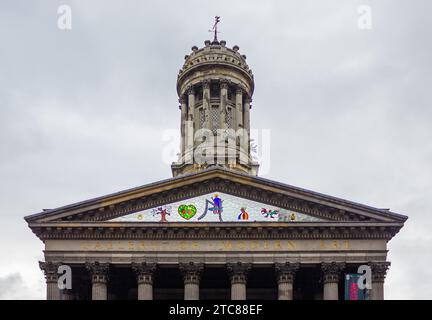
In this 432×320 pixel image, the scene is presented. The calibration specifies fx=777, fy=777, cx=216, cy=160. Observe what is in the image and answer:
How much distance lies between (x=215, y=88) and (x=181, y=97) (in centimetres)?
297

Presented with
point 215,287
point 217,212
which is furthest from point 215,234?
point 215,287

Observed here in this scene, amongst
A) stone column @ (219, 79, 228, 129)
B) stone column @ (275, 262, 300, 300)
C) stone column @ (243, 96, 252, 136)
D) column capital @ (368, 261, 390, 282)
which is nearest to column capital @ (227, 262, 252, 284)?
stone column @ (275, 262, 300, 300)

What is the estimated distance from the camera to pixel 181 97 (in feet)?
188

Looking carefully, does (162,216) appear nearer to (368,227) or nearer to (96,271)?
(96,271)

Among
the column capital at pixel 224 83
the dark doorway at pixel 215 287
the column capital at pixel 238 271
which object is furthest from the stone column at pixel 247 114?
the column capital at pixel 238 271

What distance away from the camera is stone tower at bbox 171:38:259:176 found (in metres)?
52.6

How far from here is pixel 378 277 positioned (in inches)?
1538

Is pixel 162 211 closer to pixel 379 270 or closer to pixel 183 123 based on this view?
pixel 379 270

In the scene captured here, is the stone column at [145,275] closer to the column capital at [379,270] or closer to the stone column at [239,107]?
the column capital at [379,270]

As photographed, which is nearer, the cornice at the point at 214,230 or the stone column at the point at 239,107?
the cornice at the point at 214,230

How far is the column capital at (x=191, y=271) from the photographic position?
1547 inches

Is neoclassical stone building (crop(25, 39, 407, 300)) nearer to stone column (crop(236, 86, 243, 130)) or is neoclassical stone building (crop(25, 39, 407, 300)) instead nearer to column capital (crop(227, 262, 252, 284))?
column capital (crop(227, 262, 252, 284))

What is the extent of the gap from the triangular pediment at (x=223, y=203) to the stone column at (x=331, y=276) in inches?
91.7
